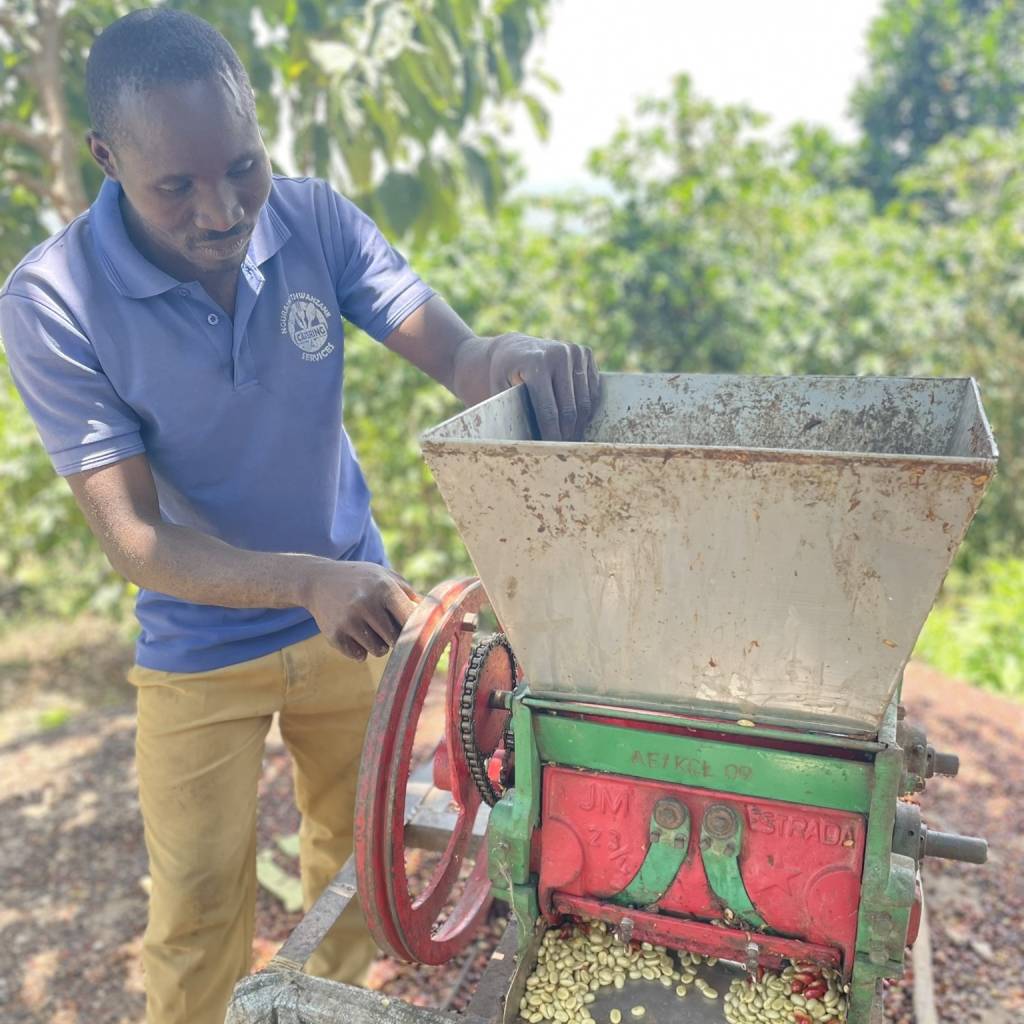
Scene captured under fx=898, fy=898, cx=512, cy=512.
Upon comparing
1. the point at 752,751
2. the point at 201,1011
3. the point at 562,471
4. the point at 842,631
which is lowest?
the point at 201,1011

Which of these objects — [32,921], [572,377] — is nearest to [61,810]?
[32,921]

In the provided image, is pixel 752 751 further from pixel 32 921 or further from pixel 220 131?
pixel 32 921

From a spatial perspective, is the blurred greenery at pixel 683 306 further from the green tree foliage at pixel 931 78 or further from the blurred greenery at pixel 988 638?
the green tree foliage at pixel 931 78

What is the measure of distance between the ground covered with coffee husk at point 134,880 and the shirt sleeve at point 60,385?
1794 millimetres

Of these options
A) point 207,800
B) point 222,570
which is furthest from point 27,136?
point 207,800

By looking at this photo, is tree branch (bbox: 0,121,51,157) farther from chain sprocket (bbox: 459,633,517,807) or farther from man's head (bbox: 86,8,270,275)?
chain sprocket (bbox: 459,633,517,807)

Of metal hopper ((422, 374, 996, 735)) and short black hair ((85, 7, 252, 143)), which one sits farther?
short black hair ((85, 7, 252, 143))

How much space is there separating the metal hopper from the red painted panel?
0.18 meters

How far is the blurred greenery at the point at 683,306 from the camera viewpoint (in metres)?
5.45

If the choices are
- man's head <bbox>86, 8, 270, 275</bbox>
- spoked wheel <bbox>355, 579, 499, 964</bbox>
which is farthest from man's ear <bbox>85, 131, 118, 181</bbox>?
spoked wheel <bbox>355, 579, 499, 964</bbox>

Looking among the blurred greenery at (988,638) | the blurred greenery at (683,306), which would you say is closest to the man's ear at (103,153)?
the blurred greenery at (683,306)

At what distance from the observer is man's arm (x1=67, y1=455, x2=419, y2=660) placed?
1598mm

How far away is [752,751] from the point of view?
4.91 feet

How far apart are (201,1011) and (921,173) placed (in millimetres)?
11922
